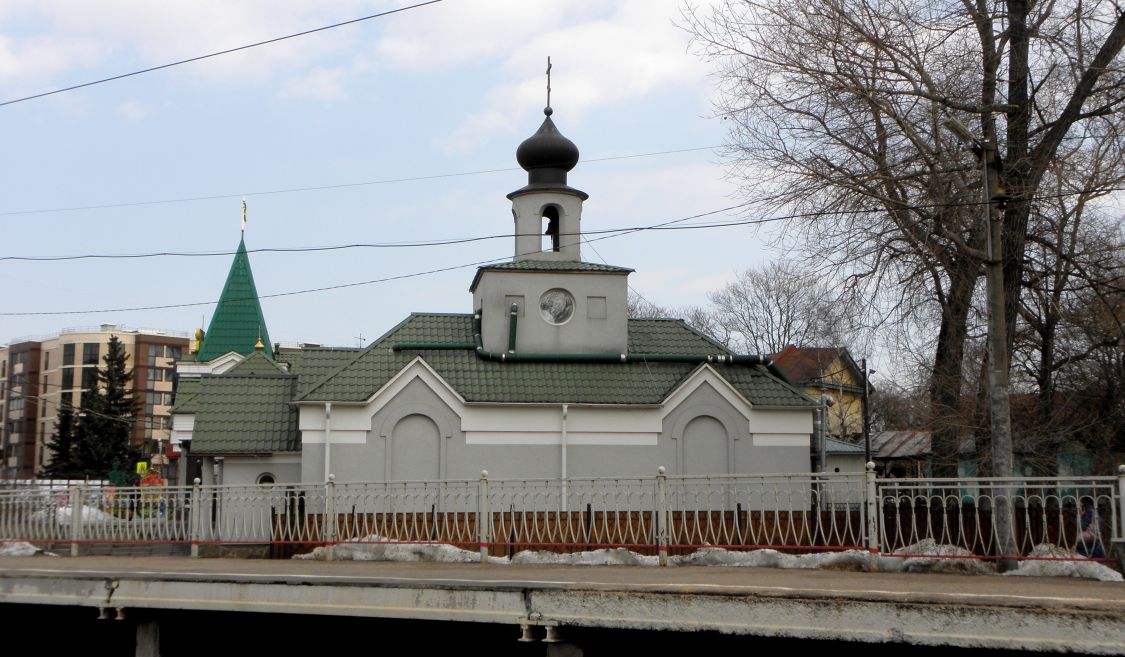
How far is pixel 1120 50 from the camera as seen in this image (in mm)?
19188

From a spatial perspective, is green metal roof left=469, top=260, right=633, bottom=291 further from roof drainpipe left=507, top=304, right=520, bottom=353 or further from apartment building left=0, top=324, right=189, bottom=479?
apartment building left=0, top=324, right=189, bottom=479

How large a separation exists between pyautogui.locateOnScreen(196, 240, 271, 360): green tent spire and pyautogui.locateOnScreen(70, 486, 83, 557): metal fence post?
61.8ft

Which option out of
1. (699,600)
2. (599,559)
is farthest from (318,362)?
(699,600)

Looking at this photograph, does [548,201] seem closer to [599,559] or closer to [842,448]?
[599,559]

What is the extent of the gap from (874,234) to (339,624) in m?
13.7

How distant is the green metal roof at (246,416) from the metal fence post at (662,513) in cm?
1175

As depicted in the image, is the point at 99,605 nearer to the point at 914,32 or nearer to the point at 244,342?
the point at 914,32

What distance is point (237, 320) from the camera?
1449 inches

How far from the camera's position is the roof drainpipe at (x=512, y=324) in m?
24.5

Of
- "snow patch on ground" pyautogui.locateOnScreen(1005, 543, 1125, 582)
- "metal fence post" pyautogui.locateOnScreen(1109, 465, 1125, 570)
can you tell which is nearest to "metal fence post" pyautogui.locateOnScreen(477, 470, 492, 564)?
"snow patch on ground" pyautogui.locateOnScreen(1005, 543, 1125, 582)

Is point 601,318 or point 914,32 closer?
point 914,32

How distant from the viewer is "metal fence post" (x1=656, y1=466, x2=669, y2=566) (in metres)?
13.6

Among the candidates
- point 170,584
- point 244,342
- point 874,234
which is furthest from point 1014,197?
point 244,342

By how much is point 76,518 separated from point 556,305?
11.7 metres
